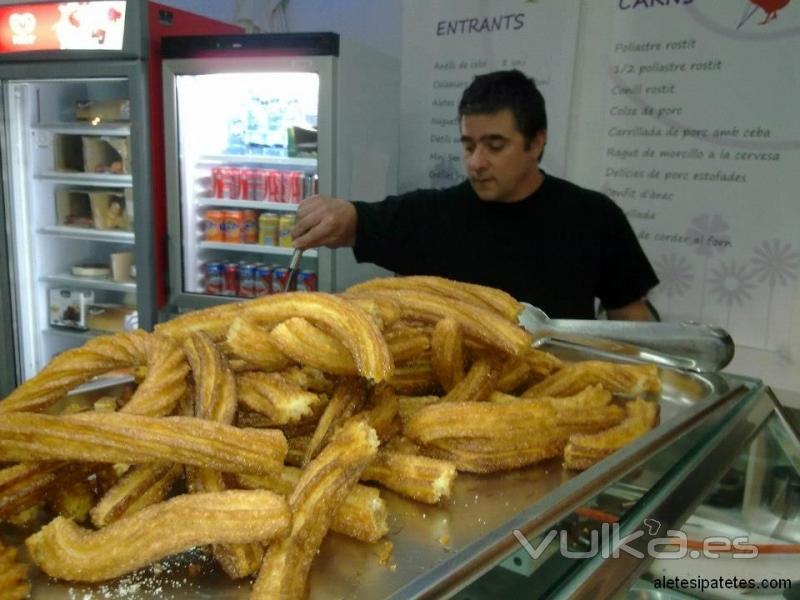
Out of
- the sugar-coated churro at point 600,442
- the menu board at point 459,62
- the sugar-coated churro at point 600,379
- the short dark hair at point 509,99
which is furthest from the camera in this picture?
the menu board at point 459,62

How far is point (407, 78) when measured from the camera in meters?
2.98

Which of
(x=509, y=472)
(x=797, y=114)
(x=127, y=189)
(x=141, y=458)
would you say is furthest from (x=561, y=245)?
(x=127, y=189)

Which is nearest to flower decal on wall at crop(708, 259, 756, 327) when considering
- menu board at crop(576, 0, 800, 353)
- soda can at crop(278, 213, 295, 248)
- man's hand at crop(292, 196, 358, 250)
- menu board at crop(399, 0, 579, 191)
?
menu board at crop(576, 0, 800, 353)

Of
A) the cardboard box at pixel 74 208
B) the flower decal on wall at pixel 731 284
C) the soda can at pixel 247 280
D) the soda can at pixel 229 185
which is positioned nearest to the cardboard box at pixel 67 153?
the cardboard box at pixel 74 208

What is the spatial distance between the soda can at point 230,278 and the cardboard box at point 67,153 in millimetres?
1059

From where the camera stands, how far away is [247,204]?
333cm

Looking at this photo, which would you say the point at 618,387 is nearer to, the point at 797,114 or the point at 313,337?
the point at 313,337

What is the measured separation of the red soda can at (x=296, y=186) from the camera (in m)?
3.25

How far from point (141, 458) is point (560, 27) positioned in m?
2.47

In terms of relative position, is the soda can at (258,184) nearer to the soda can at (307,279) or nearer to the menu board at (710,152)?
the soda can at (307,279)

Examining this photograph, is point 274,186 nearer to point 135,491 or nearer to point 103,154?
point 103,154

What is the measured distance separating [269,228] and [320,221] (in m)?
1.54

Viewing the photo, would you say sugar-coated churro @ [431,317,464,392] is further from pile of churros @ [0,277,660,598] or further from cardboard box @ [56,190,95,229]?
cardboard box @ [56,190,95,229]

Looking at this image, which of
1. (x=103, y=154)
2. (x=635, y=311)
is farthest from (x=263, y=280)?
(x=635, y=311)
